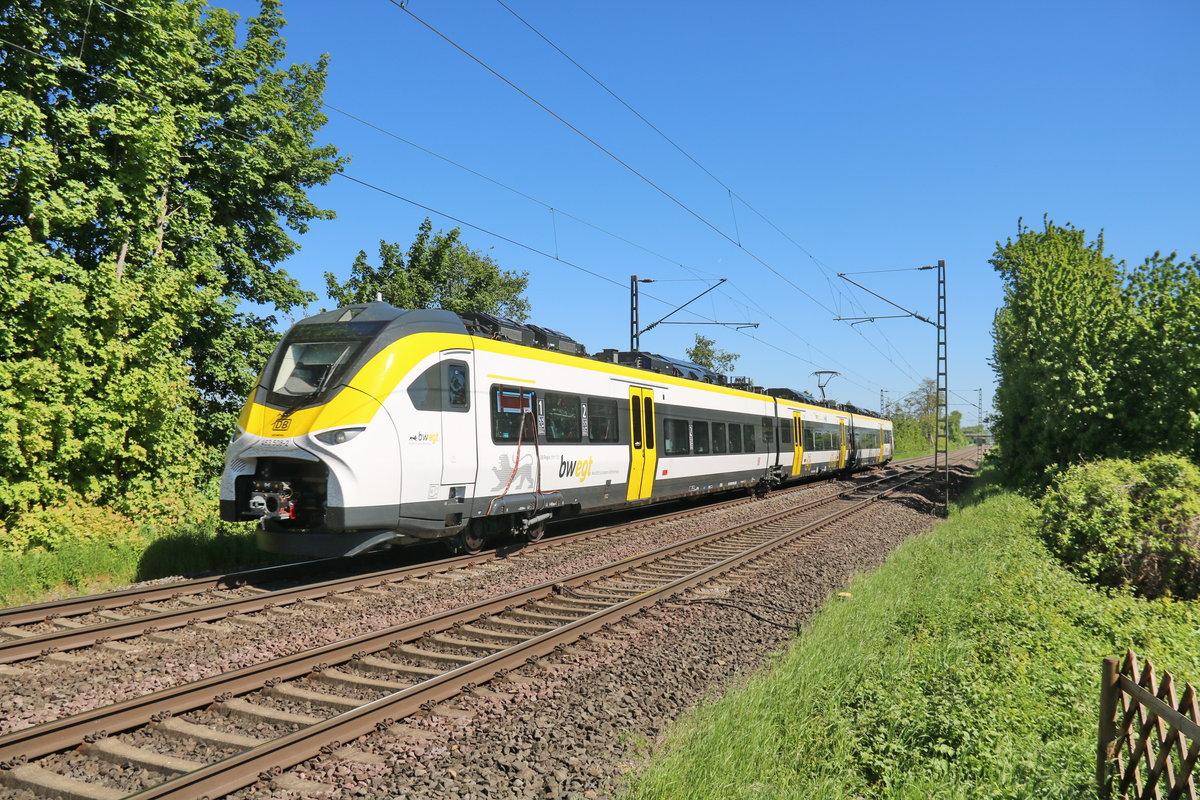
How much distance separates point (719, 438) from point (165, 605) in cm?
1400

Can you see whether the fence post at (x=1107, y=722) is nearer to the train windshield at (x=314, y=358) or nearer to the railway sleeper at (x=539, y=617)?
the railway sleeper at (x=539, y=617)

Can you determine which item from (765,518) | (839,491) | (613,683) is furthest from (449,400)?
(839,491)

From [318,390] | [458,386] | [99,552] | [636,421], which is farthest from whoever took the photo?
[636,421]

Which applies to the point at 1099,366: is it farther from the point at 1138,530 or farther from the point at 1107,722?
the point at 1107,722

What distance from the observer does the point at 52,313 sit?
424 inches

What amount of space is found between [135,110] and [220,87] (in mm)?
3222

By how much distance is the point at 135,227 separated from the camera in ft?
44.0

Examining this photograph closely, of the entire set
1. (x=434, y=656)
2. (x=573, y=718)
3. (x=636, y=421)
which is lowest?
(x=573, y=718)

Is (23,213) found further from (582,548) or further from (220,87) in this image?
(582,548)

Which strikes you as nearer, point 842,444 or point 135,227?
point 135,227

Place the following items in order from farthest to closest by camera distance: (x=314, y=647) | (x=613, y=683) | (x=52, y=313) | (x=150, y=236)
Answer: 1. (x=150, y=236)
2. (x=52, y=313)
3. (x=314, y=647)
4. (x=613, y=683)

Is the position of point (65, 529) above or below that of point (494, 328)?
below

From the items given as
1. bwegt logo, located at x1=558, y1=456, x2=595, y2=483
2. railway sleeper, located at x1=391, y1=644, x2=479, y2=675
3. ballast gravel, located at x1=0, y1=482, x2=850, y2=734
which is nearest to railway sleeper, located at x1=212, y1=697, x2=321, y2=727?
ballast gravel, located at x1=0, y1=482, x2=850, y2=734

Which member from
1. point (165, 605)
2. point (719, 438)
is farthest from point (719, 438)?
point (165, 605)
